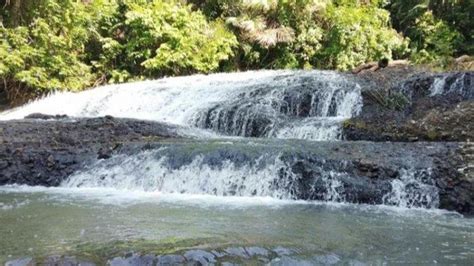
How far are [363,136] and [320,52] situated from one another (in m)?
10.8

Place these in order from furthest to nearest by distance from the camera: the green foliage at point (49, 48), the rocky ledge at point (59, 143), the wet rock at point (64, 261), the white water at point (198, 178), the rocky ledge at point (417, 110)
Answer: the green foliage at point (49, 48)
the rocky ledge at point (417, 110)
the rocky ledge at point (59, 143)
the white water at point (198, 178)
the wet rock at point (64, 261)

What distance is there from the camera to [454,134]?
940 centimetres

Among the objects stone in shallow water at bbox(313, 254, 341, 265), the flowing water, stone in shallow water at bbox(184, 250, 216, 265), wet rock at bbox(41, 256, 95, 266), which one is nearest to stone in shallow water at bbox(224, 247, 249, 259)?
the flowing water

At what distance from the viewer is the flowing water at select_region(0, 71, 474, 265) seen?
4152mm

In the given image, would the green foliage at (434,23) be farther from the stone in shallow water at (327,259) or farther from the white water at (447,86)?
the stone in shallow water at (327,259)

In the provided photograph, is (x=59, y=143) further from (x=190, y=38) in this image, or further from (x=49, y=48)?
(x=190, y=38)

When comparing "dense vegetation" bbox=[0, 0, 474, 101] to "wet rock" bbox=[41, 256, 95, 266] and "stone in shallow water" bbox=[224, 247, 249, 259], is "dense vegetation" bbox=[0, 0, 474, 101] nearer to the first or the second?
"stone in shallow water" bbox=[224, 247, 249, 259]

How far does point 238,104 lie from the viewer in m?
12.4

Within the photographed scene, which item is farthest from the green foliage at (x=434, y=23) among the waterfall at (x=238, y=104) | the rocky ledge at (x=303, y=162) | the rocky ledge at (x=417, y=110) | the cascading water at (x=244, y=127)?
the rocky ledge at (x=303, y=162)

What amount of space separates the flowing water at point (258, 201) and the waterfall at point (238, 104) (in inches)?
1.6

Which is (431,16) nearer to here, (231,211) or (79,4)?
(79,4)

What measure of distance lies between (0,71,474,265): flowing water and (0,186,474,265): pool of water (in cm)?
2

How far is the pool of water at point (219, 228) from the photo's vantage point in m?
3.98

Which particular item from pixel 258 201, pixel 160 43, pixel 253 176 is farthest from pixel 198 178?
pixel 160 43
